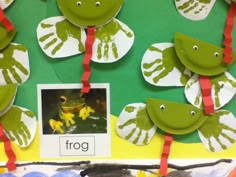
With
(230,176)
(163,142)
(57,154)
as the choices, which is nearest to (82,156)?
(57,154)

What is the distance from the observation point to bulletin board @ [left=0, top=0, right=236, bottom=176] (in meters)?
0.64

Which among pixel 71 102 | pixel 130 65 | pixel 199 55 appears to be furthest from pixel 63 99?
pixel 199 55

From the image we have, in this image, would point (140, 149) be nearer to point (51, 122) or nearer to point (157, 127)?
point (157, 127)

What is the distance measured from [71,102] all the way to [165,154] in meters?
0.19

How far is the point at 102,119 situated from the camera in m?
0.67

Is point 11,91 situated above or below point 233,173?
above

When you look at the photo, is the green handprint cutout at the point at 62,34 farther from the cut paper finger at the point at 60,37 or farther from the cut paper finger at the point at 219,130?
the cut paper finger at the point at 219,130

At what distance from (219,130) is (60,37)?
0.32 m

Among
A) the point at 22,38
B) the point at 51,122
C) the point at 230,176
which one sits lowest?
the point at 230,176

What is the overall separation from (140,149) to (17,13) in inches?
12.4

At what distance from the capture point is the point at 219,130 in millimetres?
668

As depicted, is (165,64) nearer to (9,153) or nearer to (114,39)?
(114,39)

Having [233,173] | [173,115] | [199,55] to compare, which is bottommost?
[233,173]

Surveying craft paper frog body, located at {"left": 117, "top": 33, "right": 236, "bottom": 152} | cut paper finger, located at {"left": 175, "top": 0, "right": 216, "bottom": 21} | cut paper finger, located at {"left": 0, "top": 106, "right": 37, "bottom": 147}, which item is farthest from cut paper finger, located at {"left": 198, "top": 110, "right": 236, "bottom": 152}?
cut paper finger, located at {"left": 0, "top": 106, "right": 37, "bottom": 147}
